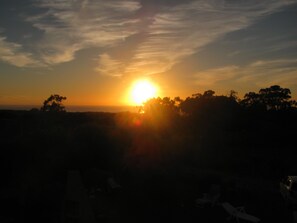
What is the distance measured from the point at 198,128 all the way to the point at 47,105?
4258cm

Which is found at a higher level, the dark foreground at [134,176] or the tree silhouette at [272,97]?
the tree silhouette at [272,97]

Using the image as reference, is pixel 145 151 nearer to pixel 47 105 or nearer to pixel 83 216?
pixel 83 216

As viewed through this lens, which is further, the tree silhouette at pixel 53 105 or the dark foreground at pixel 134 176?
the tree silhouette at pixel 53 105

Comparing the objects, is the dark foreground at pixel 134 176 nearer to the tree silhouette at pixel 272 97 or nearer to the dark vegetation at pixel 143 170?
the dark vegetation at pixel 143 170

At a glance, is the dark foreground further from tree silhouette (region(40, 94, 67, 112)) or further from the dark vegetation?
tree silhouette (region(40, 94, 67, 112))

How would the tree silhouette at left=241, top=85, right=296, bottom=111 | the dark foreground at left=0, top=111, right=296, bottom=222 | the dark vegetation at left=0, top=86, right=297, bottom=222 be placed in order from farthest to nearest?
the tree silhouette at left=241, top=85, right=296, bottom=111, the dark vegetation at left=0, top=86, right=297, bottom=222, the dark foreground at left=0, top=111, right=296, bottom=222

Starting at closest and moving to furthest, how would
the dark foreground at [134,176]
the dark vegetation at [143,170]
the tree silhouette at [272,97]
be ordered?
the dark foreground at [134,176] → the dark vegetation at [143,170] → the tree silhouette at [272,97]

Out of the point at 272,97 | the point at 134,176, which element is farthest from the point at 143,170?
the point at 272,97

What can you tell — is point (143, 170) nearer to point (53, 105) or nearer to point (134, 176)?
point (134, 176)

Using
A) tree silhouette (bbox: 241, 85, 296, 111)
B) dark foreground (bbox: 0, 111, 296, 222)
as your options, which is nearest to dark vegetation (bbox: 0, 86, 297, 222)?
dark foreground (bbox: 0, 111, 296, 222)

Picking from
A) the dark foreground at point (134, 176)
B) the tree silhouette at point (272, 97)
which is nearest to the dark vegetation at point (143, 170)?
the dark foreground at point (134, 176)

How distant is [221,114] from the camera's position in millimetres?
50906

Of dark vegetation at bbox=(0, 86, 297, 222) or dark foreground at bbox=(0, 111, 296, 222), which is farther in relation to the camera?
dark vegetation at bbox=(0, 86, 297, 222)

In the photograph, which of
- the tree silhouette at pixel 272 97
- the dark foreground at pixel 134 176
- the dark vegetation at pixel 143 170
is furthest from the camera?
the tree silhouette at pixel 272 97
